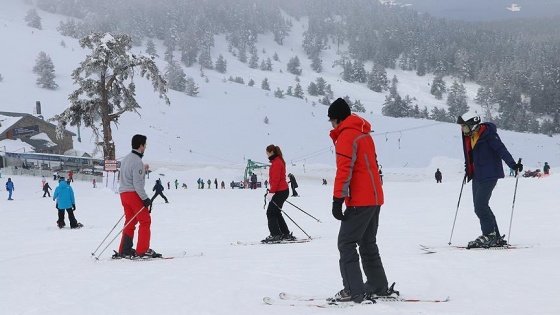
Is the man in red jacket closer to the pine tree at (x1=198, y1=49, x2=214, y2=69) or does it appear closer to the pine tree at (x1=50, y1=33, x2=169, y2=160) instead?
the pine tree at (x1=50, y1=33, x2=169, y2=160)

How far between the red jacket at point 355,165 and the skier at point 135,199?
361 centimetres

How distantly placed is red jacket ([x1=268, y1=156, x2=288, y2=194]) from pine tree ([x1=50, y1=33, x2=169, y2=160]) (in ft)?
73.8

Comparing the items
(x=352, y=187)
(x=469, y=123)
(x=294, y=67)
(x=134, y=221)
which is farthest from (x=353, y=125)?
(x=294, y=67)

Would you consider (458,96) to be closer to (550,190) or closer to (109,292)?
(550,190)

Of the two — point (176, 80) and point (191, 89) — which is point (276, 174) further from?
point (176, 80)

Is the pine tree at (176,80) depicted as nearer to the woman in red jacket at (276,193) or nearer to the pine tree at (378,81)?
the pine tree at (378,81)

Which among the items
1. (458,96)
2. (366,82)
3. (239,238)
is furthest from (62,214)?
(366,82)

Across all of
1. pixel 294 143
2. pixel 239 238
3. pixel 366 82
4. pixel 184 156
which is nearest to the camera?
pixel 239 238

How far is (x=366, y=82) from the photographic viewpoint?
15538 cm

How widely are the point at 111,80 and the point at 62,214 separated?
17391 millimetres

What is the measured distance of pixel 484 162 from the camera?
7.57 meters

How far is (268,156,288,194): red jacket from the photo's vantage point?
9656mm

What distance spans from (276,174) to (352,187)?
4.84 m

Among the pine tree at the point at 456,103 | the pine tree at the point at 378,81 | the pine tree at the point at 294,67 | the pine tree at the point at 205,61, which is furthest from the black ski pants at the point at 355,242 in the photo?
the pine tree at the point at 294,67
